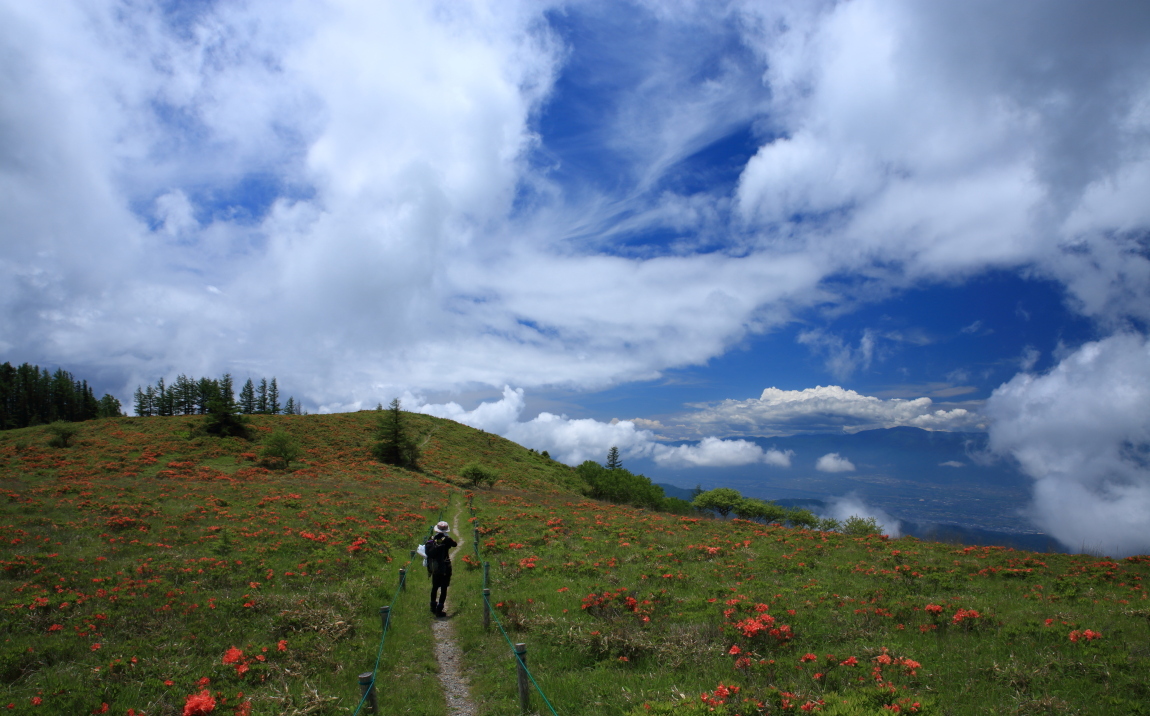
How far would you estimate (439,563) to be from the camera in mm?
14109

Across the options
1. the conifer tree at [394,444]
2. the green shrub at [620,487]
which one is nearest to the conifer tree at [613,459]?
the green shrub at [620,487]

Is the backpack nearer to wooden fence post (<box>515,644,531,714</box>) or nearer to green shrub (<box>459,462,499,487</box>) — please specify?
wooden fence post (<box>515,644,531,714</box>)

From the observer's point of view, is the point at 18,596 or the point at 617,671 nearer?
the point at 617,671

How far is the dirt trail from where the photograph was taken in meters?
9.16

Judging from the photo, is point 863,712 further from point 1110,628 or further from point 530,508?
point 530,508

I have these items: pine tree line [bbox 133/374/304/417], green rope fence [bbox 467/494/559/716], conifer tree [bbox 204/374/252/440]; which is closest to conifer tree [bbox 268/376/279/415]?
pine tree line [bbox 133/374/304/417]

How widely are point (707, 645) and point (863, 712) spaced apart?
13.2ft

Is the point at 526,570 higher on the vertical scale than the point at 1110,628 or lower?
lower

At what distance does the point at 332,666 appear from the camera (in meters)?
10.1

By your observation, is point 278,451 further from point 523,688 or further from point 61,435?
point 523,688

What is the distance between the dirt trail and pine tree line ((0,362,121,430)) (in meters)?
137

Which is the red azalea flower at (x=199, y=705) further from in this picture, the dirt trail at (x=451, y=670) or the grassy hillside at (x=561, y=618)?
the dirt trail at (x=451, y=670)

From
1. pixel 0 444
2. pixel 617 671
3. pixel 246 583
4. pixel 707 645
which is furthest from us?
pixel 0 444

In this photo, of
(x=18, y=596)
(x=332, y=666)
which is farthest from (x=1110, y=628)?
(x=18, y=596)
